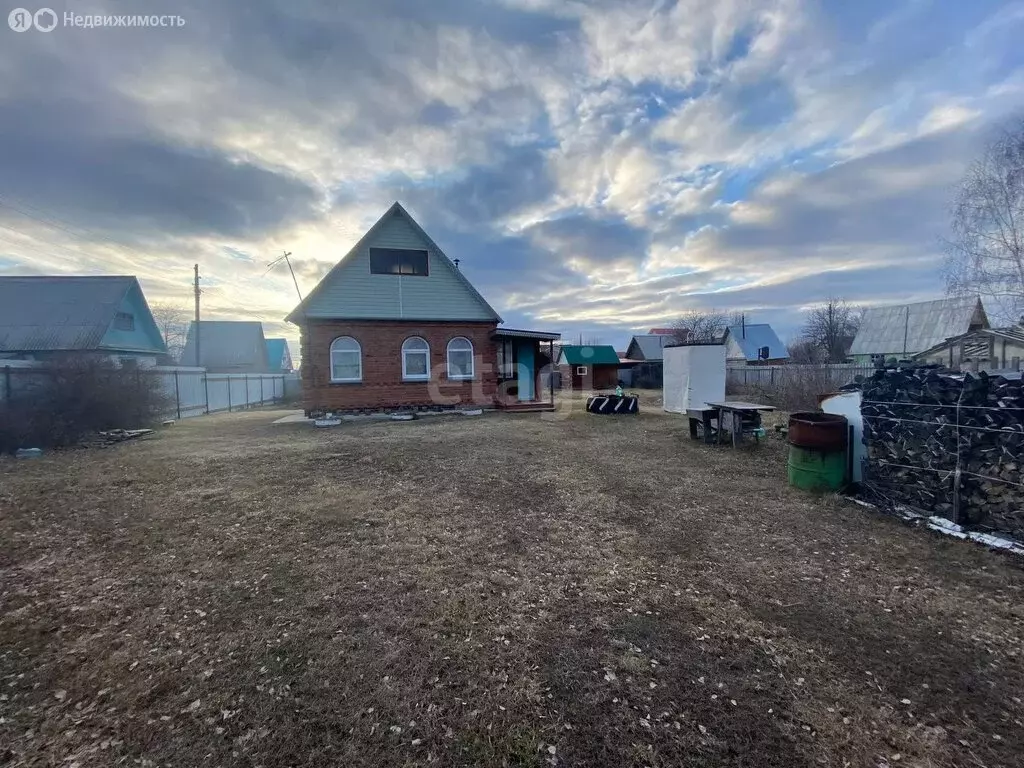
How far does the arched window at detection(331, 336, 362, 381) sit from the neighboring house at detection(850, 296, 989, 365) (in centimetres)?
2749

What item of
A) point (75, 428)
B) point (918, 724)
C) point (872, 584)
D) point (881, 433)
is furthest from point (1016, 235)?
point (75, 428)

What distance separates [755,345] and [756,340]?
0.61 m

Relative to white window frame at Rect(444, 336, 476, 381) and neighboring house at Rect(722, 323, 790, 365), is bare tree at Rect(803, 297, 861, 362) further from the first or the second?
white window frame at Rect(444, 336, 476, 381)

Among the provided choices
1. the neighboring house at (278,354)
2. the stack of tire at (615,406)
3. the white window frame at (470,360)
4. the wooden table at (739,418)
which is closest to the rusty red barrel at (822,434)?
the wooden table at (739,418)

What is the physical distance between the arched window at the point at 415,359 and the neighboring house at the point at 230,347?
24.7 metres

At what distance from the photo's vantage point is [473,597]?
3.44 m

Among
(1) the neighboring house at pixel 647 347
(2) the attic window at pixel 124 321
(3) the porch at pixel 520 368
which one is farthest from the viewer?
(1) the neighboring house at pixel 647 347

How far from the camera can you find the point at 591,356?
105 feet

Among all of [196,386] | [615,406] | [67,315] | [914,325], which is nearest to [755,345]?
[914,325]

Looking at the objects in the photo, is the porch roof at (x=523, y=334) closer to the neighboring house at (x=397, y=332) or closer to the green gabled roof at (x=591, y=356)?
the neighboring house at (x=397, y=332)

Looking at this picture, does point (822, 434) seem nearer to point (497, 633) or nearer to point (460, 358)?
point (497, 633)

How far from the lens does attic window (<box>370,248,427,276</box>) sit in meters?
14.5

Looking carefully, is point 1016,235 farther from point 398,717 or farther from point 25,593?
point 25,593

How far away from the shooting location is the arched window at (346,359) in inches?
556
